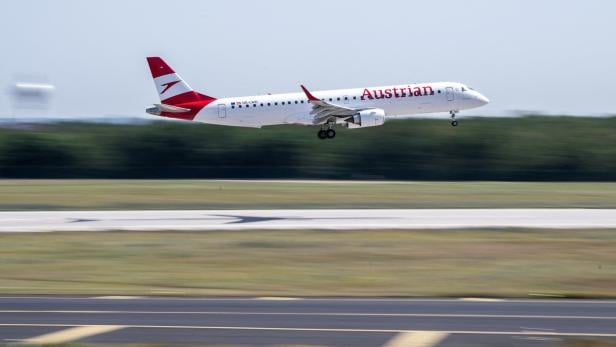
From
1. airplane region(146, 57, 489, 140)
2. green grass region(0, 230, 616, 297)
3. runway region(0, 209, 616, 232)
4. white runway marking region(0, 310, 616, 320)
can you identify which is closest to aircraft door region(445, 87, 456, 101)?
airplane region(146, 57, 489, 140)

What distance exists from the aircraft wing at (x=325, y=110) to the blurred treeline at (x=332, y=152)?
12.8 m

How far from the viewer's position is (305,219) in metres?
35.6

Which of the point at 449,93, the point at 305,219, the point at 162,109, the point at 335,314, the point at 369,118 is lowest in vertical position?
the point at 305,219

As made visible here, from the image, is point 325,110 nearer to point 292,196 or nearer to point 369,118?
point 369,118

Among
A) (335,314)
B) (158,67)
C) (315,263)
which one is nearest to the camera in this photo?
(335,314)

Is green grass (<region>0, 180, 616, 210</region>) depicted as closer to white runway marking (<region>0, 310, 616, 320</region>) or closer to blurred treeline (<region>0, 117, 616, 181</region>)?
blurred treeline (<region>0, 117, 616, 181</region>)

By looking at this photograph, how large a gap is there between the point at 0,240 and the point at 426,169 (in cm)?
4319

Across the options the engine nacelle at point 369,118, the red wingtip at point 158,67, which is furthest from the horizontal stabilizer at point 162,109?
the engine nacelle at point 369,118

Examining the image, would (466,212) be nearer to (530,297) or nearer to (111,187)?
(530,297)

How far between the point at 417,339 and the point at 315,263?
10.8 meters

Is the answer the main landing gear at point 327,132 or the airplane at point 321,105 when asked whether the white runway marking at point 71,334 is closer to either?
the airplane at point 321,105

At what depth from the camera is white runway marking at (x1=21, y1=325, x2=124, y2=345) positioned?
557 inches

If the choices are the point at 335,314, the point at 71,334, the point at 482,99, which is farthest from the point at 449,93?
the point at 71,334

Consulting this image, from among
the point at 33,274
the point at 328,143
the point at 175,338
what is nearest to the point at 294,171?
the point at 328,143
